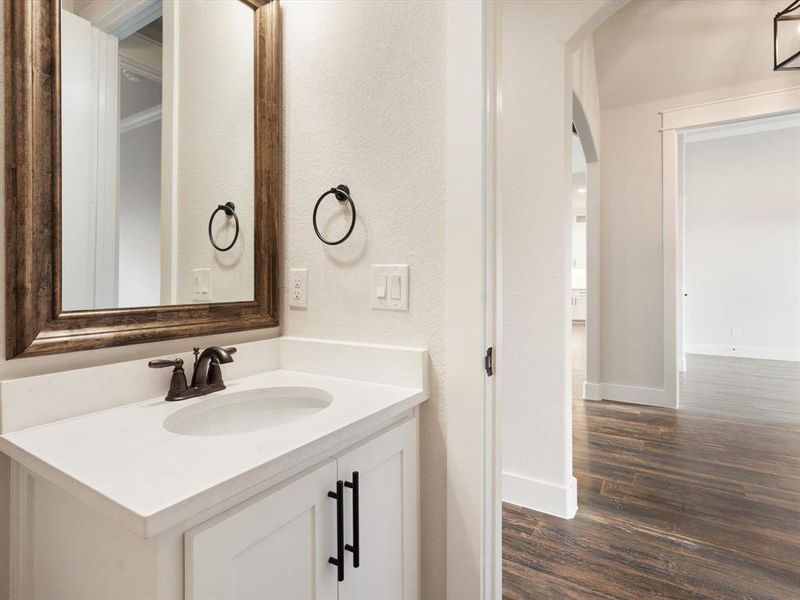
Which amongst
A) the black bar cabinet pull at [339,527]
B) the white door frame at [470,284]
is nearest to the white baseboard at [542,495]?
the white door frame at [470,284]

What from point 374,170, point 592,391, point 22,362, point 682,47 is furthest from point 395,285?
point 682,47

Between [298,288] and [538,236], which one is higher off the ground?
Answer: [538,236]

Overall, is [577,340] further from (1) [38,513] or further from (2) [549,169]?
(1) [38,513]

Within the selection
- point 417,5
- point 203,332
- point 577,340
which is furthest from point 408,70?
point 577,340

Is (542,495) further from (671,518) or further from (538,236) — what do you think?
(538,236)

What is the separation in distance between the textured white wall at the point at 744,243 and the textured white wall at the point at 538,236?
5.17m

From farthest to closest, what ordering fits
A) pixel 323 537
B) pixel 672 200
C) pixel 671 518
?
pixel 672 200, pixel 671 518, pixel 323 537

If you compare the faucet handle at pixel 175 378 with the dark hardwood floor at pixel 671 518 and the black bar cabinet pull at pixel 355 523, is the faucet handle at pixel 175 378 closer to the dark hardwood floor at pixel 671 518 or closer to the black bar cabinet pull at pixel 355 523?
the black bar cabinet pull at pixel 355 523

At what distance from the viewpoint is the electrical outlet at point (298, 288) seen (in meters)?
1.33

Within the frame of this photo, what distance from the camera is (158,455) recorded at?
0.69 metres

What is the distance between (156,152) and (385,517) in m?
1.06

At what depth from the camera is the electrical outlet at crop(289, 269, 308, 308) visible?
1.33 m

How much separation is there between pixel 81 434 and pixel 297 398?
1.59 feet

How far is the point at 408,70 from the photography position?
1138 mm
